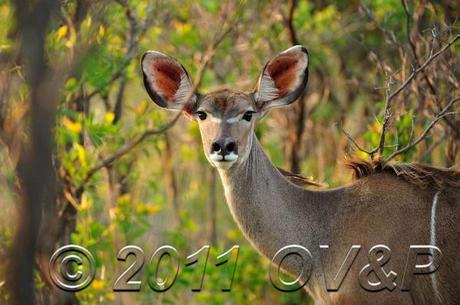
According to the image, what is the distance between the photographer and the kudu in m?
5.69

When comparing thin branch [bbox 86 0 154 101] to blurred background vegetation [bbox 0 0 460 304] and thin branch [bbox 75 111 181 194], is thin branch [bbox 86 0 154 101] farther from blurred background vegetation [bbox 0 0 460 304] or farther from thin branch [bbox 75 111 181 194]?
thin branch [bbox 75 111 181 194]

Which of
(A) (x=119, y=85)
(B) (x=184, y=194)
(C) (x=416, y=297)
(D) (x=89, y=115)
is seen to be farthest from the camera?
(B) (x=184, y=194)

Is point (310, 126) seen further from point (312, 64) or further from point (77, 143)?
point (77, 143)

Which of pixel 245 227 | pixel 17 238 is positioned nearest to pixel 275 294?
pixel 245 227

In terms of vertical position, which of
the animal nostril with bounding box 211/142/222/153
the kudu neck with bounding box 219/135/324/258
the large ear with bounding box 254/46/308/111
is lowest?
the kudu neck with bounding box 219/135/324/258

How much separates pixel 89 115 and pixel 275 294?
356 cm

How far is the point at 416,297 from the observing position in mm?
5691

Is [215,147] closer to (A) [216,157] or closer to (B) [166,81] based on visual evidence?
(A) [216,157]

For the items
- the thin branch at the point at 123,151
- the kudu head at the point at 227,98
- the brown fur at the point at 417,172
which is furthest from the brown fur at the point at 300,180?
the thin branch at the point at 123,151

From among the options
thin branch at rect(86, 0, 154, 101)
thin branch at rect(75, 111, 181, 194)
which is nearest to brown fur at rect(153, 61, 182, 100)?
thin branch at rect(75, 111, 181, 194)

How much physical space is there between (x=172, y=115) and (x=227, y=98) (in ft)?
11.2

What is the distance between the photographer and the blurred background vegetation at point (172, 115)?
586 cm

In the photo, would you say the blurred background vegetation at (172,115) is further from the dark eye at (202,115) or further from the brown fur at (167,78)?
the dark eye at (202,115)

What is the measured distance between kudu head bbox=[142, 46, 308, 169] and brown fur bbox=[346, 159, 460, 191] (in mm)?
617
